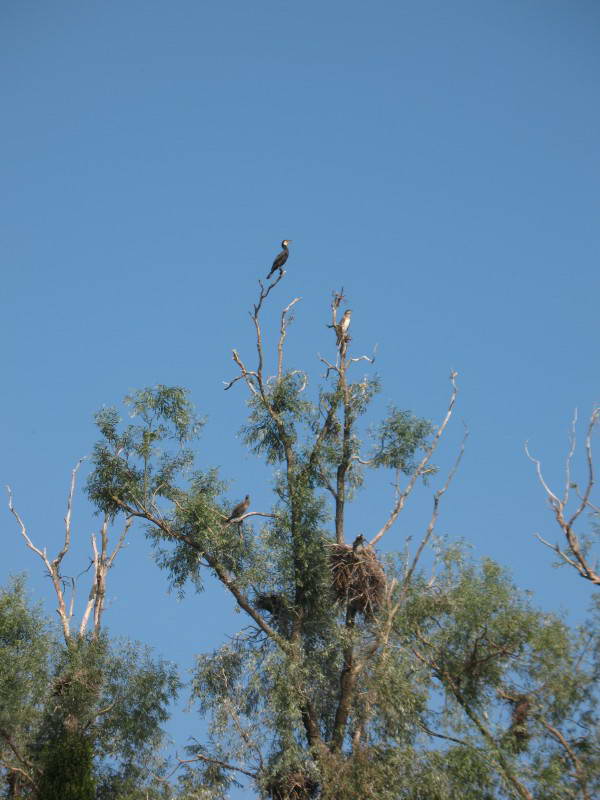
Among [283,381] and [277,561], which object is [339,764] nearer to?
[277,561]

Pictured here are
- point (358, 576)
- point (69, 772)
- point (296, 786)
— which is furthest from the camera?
point (358, 576)

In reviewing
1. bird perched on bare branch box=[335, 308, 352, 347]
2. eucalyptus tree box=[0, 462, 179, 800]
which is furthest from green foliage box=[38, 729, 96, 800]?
bird perched on bare branch box=[335, 308, 352, 347]

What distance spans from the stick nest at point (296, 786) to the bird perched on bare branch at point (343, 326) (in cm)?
806

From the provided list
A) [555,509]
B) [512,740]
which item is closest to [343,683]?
[512,740]

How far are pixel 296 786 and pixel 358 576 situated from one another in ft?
11.8

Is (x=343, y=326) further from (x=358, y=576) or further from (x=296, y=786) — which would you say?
(x=296, y=786)

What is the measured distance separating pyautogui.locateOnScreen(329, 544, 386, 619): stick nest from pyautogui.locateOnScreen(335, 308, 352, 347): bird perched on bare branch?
167 inches

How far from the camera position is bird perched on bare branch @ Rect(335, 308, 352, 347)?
2205 centimetres

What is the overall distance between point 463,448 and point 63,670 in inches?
333

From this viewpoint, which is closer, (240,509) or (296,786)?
(296,786)

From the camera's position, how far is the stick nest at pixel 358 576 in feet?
64.5

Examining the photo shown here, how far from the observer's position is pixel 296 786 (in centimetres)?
1794

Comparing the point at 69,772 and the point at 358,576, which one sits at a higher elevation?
the point at 358,576

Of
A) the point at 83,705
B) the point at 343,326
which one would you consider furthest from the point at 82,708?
the point at 343,326
